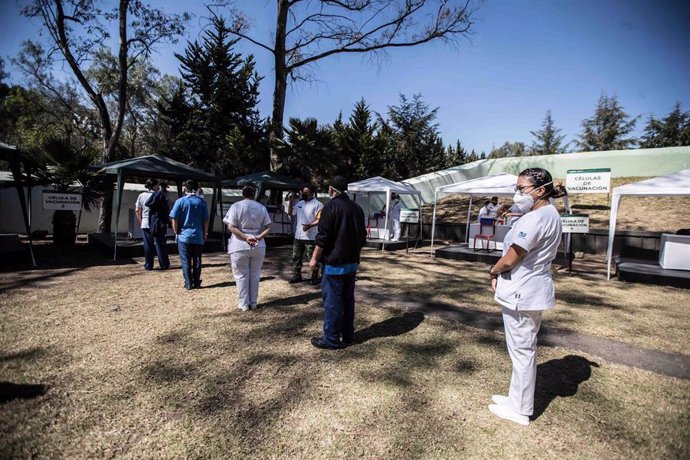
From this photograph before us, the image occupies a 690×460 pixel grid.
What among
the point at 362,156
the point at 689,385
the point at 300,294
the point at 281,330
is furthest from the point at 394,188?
the point at 362,156

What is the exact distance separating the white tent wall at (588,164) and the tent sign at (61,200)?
16.5 m

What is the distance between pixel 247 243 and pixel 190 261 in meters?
1.92

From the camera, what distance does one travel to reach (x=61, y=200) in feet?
28.1

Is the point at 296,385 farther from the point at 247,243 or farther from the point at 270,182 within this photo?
the point at 270,182

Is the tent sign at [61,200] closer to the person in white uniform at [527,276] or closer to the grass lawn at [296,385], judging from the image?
the grass lawn at [296,385]

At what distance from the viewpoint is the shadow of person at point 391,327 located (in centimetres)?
427

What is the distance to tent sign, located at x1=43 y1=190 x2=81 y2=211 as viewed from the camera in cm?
836

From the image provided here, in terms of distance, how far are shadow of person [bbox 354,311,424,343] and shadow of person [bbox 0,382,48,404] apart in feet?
9.45

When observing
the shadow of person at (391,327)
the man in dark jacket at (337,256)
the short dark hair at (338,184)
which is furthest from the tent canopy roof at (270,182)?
the man in dark jacket at (337,256)

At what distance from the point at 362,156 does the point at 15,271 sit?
20167 mm

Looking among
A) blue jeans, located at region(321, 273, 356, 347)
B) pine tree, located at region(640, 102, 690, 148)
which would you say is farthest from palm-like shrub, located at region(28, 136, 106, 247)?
pine tree, located at region(640, 102, 690, 148)

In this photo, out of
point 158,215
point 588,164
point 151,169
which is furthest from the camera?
point 588,164

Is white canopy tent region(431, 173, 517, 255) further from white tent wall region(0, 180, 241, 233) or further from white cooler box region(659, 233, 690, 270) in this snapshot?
white tent wall region(0, 180, 241, 233)

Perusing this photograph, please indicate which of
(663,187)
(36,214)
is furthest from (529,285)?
(36,214)
